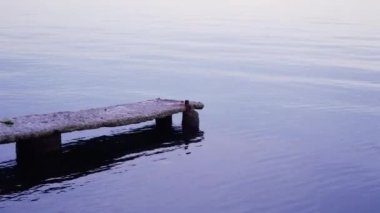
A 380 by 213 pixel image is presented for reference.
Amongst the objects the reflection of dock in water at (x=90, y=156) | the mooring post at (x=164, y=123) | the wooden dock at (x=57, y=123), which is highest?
the wooden dock at (x=57, y=123)

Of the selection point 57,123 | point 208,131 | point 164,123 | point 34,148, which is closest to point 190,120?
point 208,131

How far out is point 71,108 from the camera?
29297 millimetres

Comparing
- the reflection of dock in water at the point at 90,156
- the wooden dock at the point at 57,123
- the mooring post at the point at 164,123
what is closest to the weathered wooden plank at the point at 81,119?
the wooden dock at the point at 57,123

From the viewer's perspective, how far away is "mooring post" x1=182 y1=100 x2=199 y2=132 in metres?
25.0

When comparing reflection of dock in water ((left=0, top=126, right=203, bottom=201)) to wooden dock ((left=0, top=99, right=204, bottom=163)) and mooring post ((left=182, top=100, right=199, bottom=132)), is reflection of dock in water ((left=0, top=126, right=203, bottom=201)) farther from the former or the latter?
wooden dock ((left=0, top=99, right=204, bottom=163))

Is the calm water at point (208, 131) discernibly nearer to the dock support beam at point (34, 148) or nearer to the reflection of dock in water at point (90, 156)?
the reflection of dock in water at point (90, 156)

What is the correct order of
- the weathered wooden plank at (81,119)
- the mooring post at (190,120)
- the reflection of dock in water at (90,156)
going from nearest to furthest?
the reflection of dock in water at (90,156) < the weathered wooden plank at (81,119) < the mooring post at (190,120)

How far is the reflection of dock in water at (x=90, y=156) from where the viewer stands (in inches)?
733

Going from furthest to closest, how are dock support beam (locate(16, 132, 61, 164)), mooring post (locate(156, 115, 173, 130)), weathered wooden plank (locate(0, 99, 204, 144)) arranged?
mooring post (locate(156, 115, 173, 130)) → dock support beam (locate(16, 132, 61, 164)) → weathered wooden plank (locate(0, 99, 204, 144))

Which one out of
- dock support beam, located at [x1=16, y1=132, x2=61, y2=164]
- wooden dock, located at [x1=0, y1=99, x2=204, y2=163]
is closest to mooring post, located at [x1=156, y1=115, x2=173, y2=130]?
wooden dock, located at [x1=0, y1=99, x2=204, y2=163]

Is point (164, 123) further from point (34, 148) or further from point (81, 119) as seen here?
point (34, 148)

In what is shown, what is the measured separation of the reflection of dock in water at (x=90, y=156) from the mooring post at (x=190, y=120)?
396 millimetres

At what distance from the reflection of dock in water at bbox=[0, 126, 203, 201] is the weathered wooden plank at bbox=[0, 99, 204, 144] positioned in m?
0.98

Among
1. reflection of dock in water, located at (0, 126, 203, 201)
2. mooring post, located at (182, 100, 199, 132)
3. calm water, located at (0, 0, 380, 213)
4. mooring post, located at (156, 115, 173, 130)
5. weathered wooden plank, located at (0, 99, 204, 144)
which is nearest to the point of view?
calm water, located at (0, 0, 380, 213)
